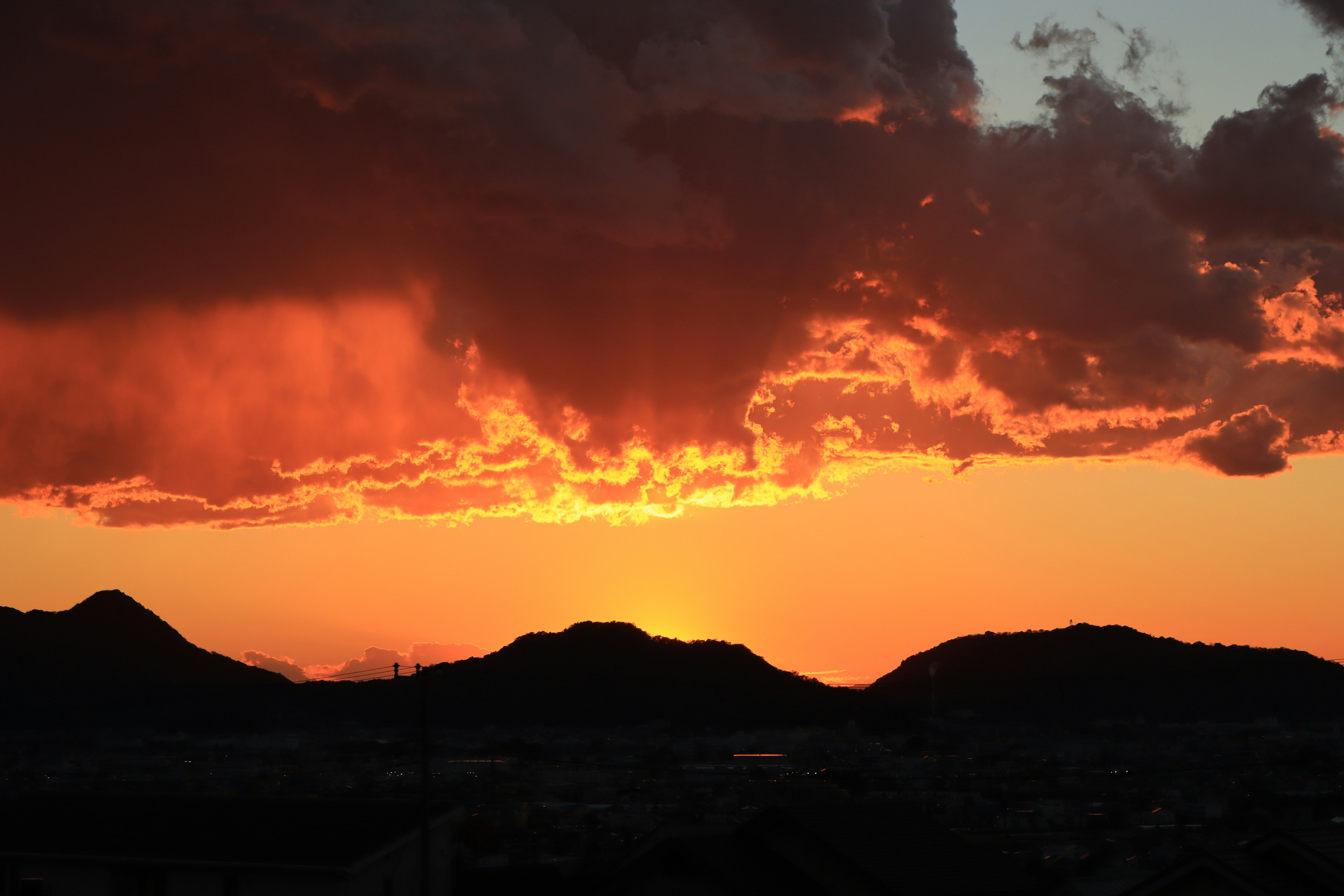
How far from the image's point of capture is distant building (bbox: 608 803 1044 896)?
1156 inches

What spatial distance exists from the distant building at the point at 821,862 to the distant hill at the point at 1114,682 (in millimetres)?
52380

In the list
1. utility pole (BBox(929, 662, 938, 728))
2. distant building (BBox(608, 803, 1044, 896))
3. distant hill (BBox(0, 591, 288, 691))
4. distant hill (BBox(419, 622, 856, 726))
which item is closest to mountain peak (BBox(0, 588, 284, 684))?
distant hill (BBox(0, 591, 288, 691))

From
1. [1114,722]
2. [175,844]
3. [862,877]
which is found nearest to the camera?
[862,877]

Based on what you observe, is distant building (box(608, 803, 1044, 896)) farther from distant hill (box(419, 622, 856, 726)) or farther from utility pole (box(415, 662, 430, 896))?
distant hill (box(419, 622, 856, 726))

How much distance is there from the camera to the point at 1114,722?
8188 centimetres

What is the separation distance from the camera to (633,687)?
3455 inches

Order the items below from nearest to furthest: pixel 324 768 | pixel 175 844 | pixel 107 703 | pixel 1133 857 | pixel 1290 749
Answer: pixel 175 844 → pixel 1133 857 → pixel 1290 749 → pixel 324 768 → pixel 107 703

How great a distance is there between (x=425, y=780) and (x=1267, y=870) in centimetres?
2427

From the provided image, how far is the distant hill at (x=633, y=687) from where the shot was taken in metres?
83.4

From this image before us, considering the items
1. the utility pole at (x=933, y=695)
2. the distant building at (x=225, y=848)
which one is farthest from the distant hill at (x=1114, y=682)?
the distant building at (x=225, y=848)

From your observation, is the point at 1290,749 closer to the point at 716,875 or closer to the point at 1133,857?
the point at 1133,857

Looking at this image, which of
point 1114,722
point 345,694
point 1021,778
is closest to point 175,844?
point 1021,778

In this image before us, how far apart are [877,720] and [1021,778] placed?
35644 millimetres

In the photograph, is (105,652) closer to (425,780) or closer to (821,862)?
(425,780)
